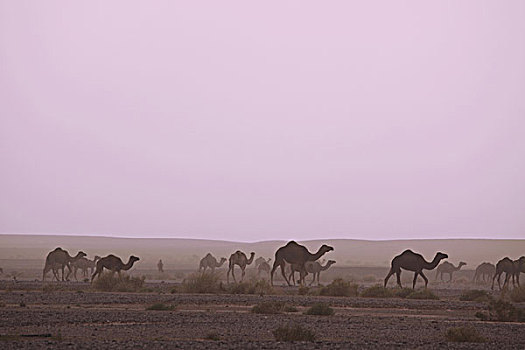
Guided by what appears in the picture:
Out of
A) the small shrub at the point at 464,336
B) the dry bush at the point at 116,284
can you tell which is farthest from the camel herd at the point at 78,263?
the small shrub at the point at 464,336

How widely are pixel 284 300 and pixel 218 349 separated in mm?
13791

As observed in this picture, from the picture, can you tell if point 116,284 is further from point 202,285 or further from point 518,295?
point 518,295

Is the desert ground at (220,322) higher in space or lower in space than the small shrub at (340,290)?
lower

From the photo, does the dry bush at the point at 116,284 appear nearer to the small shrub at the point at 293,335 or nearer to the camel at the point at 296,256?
the camel at the point at 296,256

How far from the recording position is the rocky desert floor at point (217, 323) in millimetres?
17781

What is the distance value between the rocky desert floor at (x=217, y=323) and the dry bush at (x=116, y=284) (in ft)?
9.95

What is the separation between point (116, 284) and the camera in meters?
35.3

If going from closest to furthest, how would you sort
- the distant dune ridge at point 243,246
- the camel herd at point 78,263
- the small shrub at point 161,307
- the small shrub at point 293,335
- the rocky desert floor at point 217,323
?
the rocky desert floor at point 217,323, the small shrub at point 293,335, the small shrub at point 161,307, the camel herd at point 78,263, the distant dune ridge at point 243,246

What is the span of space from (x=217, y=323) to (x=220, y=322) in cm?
24

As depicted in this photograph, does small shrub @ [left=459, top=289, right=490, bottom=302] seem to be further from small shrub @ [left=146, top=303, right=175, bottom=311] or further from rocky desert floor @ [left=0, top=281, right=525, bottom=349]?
small shrub @ [left=146, top=303, right=175, bottom=311]

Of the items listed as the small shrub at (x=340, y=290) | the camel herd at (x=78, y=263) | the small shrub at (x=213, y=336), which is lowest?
the small shrub at (x=213, y=336)

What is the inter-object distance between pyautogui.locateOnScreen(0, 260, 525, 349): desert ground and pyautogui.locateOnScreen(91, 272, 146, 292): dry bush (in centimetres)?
159

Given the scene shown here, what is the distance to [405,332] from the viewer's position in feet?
67.4

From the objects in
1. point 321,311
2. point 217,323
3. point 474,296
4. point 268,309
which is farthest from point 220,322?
point 474,296
